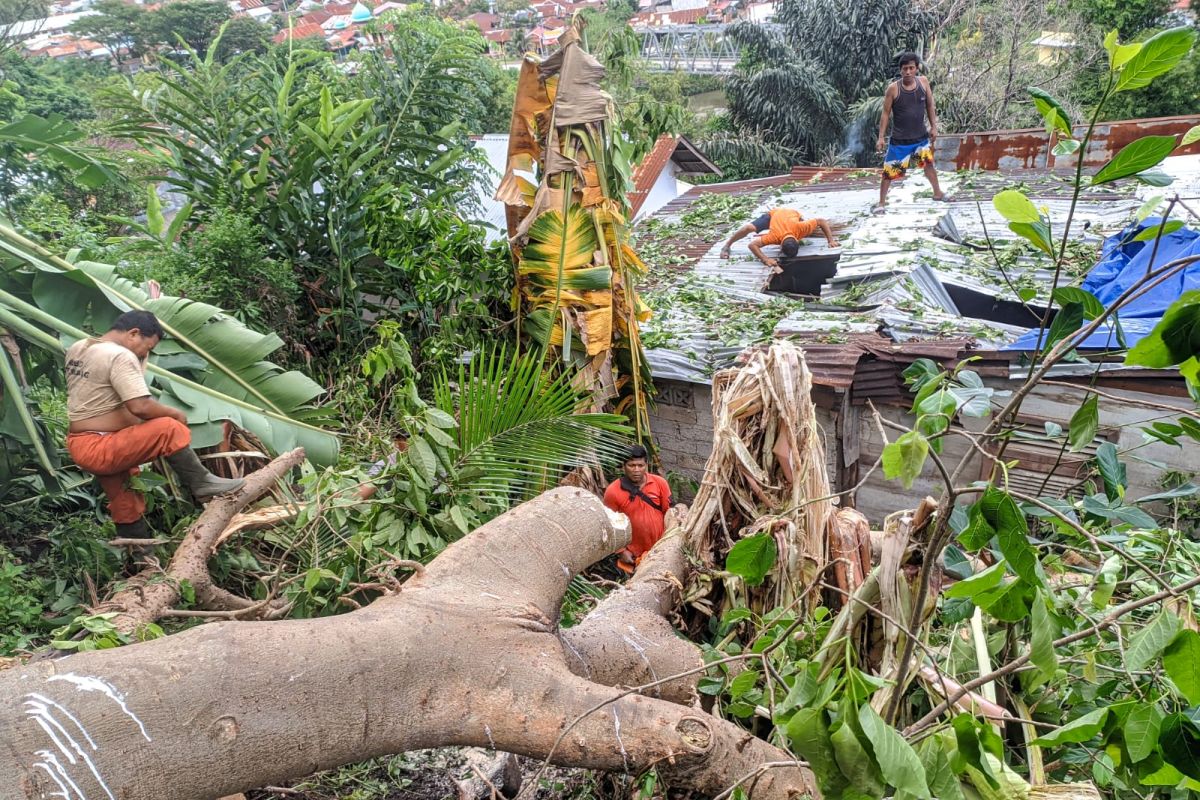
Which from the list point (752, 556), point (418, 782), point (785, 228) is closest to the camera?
point (752, 556)

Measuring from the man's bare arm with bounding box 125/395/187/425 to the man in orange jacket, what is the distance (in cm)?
256

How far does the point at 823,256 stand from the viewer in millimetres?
9305

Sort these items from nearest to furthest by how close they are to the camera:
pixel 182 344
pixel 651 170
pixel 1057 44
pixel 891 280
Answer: pixel 182 344 < pixel 891 280 < pixel 651 170 < pixel 1057 44

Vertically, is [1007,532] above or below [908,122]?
below

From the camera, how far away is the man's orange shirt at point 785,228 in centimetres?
938

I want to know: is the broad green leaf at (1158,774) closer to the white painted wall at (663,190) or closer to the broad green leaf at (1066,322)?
the broad green leaf at (1066,322)

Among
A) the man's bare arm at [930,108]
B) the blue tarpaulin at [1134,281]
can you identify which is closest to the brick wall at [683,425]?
the blue tarpaulin at [1134,281]

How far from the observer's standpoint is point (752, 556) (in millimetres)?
1946

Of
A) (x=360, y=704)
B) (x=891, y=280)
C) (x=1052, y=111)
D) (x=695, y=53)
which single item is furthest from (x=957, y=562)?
(x=695, y=53)

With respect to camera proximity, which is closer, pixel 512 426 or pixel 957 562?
pixel 957 562

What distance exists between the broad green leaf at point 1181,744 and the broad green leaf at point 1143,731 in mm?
12

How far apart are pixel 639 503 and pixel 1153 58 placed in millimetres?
4245

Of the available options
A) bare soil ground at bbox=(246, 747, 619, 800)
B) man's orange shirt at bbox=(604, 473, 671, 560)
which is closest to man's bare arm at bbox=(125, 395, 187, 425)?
bare soil ground at bbox=(246, 747, 619, 800)

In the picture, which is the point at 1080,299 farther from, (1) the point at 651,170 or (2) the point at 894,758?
(1) the point at 651,170
